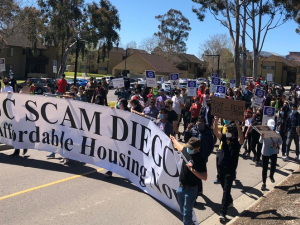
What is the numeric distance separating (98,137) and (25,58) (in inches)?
2043

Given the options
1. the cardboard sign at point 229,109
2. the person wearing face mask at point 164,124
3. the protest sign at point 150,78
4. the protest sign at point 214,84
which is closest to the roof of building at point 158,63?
the protest sign at point 214,84

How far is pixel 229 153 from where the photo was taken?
20.0 feet

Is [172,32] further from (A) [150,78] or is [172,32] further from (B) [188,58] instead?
(A) [150,78]

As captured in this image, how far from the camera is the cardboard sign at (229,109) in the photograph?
6008 mm

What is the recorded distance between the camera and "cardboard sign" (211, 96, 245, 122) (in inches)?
237

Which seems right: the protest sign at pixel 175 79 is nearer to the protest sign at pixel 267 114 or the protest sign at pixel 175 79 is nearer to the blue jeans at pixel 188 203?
the protest sign at pixel 267 114

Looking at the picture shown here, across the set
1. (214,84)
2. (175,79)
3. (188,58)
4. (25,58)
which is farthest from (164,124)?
(188,58)

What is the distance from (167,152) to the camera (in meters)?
5.76

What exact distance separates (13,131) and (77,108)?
211 cm

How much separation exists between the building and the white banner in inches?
1721

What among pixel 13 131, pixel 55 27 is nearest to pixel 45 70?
pixel 55 27

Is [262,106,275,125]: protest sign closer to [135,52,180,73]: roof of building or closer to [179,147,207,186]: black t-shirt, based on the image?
[179,147,207,186]: black t-shirt

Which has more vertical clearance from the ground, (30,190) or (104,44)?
(104,44)

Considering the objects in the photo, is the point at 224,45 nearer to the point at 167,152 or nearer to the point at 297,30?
the point at 297,30
